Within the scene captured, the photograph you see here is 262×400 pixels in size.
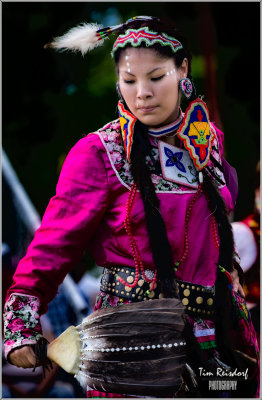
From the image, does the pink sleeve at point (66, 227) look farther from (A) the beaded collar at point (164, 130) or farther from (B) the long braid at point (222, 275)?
(B) the long braid at point (222, 275)

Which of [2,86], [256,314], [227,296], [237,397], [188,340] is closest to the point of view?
[188,340]

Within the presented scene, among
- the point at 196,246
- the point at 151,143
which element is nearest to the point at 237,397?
the point at 196,246

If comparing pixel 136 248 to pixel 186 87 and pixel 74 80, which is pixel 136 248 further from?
pixel 74 80

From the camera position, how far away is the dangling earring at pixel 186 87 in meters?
1.92

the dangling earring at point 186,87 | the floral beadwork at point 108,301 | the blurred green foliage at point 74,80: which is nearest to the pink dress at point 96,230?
the floral beadwork at point 108,301

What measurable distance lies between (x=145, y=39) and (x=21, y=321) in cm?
99

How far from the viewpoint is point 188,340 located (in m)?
1.73

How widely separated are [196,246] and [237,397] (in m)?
0.62

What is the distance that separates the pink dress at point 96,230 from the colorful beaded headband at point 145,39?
324 millimetres

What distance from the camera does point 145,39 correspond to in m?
1.83

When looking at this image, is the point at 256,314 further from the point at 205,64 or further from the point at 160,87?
the point at 160,87

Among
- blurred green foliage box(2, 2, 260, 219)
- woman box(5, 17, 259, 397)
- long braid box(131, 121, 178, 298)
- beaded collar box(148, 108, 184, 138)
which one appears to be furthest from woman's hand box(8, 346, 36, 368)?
blurred green foliage box(2, 2, 260, 219)

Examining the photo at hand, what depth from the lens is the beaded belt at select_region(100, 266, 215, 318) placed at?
5.84ft

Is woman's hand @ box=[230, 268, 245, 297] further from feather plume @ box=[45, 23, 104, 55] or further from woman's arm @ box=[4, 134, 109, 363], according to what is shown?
feather plume @ box=[45, 23, 104, 55]
